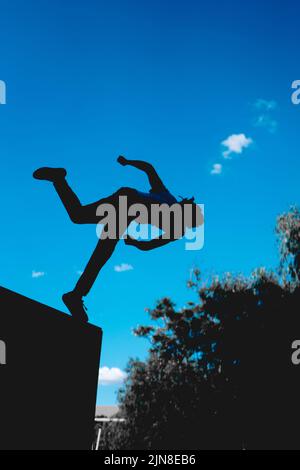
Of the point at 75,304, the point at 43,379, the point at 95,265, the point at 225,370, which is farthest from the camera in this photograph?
the point at 225,370

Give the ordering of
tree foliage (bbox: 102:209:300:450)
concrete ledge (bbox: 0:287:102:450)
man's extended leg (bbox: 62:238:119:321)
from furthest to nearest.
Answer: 1. tree foliage (bbox: 102:209:300:450)
2. man's extended leg (bbox: 62:238:119:321)
3. concrete ledge (bbox: 0:287:102:450)

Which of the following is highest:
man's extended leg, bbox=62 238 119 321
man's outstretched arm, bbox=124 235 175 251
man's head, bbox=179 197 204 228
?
man's head, bbox=179 197 204 228

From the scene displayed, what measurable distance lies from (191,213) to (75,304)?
52.4 inches

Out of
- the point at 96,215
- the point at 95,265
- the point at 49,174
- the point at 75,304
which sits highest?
the point at 49,174

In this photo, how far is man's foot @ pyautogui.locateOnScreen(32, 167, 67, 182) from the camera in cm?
354

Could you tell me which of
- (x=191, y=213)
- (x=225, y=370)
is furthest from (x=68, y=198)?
(x=225, y=370)

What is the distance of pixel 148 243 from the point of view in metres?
3.72

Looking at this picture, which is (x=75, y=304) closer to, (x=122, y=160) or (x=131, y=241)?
(x=131, y=241)

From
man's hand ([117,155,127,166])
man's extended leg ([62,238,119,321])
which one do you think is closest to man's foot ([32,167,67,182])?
man's hand ([117,155,127,166])

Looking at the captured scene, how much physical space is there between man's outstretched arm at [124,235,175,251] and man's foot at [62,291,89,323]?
0.69m

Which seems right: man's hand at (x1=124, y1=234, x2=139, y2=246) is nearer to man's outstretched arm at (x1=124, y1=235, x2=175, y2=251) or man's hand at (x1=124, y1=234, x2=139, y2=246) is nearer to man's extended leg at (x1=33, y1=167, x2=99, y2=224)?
man's outstretched arm at (x1=124, y1=235, x2=175, y2=251)

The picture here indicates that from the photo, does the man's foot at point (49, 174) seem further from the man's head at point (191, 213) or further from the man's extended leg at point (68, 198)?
the man's head at point (191, 213)

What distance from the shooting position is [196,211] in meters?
3.66
